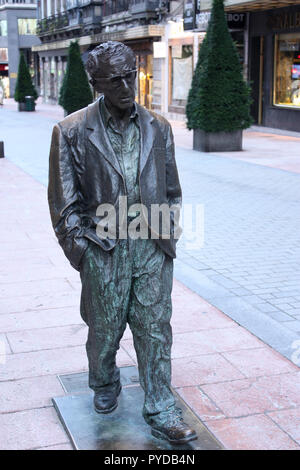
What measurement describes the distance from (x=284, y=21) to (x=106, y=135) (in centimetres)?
1945

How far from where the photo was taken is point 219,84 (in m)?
15.7

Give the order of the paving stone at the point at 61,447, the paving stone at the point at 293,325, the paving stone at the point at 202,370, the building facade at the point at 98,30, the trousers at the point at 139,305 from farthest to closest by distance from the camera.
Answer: the building facade at the point at 98,30 → the paving stone at the point at 293,325 → the paving stone at the point at 202,370 → the paving stone at the point at 61,447 → the trousers at the point at 139,305

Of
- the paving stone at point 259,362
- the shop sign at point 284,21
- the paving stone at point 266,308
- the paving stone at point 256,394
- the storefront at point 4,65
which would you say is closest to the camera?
the paving stone at point 256,394

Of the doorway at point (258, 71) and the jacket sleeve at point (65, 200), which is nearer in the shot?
the jacket sleeve at point (65, 200)

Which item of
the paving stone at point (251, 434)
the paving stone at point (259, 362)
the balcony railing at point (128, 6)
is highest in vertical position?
the balcony railing at point (128, 6)

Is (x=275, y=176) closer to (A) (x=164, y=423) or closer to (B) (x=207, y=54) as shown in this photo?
(B) (x=207, y=54)

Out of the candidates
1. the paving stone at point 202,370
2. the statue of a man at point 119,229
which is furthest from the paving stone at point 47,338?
the statue of a man at point 119,229

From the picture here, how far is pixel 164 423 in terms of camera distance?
3189 millimetres

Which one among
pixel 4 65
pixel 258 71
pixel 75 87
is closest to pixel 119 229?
pixel 258 71

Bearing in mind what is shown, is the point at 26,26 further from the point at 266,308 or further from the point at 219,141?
the point at 266,308

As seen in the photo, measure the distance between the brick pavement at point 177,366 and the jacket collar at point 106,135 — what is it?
1458mm

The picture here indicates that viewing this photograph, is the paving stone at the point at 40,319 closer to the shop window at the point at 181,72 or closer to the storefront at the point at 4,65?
the shop window at the point at 181,72

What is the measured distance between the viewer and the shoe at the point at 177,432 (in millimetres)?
3123

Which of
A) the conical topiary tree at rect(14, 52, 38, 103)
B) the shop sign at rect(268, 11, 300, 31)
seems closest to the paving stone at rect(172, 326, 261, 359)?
the shop sign at rect(268, 11, 300, 31)
